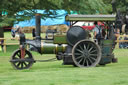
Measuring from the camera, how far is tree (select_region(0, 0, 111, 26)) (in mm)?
25281

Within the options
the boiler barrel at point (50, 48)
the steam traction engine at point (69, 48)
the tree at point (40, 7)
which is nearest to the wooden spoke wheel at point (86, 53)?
the steam traction engine at point (69, 48)

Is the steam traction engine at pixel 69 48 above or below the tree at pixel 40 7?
below

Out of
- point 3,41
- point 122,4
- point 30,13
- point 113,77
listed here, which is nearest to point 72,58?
point 113,77

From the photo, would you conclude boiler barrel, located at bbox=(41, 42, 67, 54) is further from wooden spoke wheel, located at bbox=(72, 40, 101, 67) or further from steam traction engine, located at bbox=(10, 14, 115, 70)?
wooden spoke wheel, located at bbox=(72, 40, 101, 67)

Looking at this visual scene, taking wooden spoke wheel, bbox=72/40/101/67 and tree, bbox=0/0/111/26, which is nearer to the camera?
wooden spoke wheel, bbox=72/40/101/67

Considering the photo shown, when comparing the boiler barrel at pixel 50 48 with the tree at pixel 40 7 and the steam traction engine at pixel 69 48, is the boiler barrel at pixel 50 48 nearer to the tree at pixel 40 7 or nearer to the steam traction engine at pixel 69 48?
the steam traction engine at pixel 69 48

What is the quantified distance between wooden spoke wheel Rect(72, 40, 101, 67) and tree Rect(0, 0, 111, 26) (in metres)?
11.9

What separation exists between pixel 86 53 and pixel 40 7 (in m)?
14.8

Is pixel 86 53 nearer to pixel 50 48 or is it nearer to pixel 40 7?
pixel 50 48

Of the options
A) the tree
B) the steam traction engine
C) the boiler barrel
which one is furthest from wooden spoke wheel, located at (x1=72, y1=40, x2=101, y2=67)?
the tree

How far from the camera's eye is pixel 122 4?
1694 inches

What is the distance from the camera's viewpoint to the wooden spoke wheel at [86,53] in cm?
1280

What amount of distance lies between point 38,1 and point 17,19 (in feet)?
5.76

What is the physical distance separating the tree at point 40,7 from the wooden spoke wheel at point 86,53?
11.9 metres
